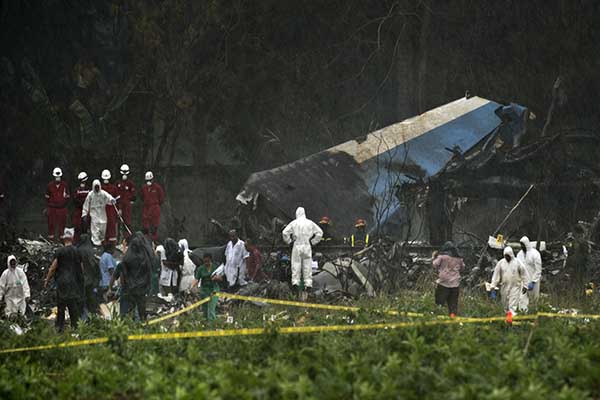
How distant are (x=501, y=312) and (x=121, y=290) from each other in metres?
5.57

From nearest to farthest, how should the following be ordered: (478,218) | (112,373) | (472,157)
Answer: (112,373) < (472,157) < (478,218)

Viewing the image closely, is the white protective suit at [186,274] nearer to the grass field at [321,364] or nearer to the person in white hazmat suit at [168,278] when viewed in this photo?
the person in white hazmat suit at [168,278]

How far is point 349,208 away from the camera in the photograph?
2897 centimetres

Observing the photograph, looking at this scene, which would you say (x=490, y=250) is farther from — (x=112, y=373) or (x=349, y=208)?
(x=112, y=373)

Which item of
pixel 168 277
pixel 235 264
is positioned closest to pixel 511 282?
pixel 235 264

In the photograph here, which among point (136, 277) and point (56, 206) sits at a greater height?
point (56, 206)

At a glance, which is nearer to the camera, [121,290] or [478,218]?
[121,290]

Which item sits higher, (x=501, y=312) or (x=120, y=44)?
(x=120, y=44)

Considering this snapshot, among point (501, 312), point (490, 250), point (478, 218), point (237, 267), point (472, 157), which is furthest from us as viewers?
point (478, 218)

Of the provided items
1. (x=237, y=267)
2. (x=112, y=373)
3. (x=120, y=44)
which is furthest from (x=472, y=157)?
(x=112, y=373)

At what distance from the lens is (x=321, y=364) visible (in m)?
11.2

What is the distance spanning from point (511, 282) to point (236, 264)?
586cm

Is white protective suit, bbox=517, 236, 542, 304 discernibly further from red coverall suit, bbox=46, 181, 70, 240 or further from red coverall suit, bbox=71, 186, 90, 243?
red coverall suit, bbox=46, 181, 70, 240

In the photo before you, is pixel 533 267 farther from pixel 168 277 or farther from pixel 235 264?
pixel 168 277
